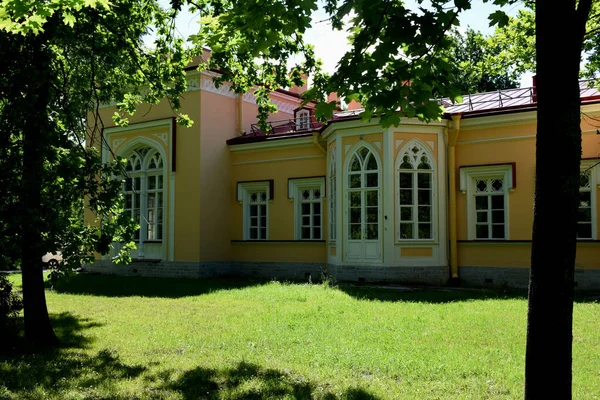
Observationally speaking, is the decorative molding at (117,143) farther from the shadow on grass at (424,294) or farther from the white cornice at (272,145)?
the shadow on grass at (424,294)

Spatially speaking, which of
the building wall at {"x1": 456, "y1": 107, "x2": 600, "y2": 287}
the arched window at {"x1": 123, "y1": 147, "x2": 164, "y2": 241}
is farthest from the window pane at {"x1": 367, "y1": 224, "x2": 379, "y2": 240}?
the arched window at {"x1": 123, "y1": 147, "x2": 164, "y2": 241}

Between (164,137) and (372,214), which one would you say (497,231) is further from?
(164,137)

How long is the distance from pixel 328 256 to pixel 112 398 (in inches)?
448

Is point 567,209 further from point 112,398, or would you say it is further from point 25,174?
point 25,174

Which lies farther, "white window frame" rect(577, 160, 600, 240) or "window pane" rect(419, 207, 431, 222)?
"window pane" rect(419, 207, 431, 222)

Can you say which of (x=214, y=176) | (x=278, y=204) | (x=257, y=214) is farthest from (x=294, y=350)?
(x=214, y=176)

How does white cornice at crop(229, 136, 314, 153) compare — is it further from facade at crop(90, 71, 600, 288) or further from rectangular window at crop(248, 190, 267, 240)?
rectangular window at crop(248, 190, 267, 240)

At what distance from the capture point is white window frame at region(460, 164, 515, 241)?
13984 millimetres

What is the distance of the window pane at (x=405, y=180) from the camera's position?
14.4 meters

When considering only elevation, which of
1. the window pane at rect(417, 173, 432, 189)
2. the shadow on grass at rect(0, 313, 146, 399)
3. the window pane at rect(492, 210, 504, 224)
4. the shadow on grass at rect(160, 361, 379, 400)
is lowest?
the shadow on grass at rect(0, 313, 146, 399)

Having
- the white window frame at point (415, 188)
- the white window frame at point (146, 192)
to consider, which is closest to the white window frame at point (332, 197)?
the white window frame at point (415, 188)

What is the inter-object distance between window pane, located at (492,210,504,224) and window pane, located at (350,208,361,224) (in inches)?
136

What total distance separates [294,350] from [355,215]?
27.6 feet

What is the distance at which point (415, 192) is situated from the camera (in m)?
14.3
